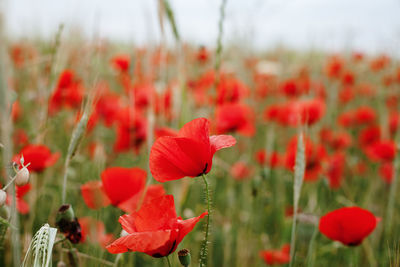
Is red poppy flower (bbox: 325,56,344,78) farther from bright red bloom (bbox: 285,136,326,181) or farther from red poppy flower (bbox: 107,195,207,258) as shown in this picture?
red poppy flower (bbox: 107,195,207,258)

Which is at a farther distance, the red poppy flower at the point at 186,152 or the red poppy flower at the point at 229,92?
the red poppy flower at the point at 229,92

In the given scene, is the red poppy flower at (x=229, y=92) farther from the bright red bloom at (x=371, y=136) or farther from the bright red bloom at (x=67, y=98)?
the bright red bloom at (x=371, y=136)

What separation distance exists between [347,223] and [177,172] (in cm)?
32

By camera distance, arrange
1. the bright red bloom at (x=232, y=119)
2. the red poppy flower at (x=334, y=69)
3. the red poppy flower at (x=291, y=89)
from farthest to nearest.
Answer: the red poppy flower at (x=334, y=69) < the red poppy flower at (x=291, y=89) < the bright red bloom at (x=232, y=119)

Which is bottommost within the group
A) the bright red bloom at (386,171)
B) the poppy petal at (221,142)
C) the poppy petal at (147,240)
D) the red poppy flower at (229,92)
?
the bright red bloom at (386,171)

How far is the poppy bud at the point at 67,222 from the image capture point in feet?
1.62

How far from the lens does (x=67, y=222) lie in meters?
0.50

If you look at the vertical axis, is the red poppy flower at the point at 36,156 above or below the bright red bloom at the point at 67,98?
below

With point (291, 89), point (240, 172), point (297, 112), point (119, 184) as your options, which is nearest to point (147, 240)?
point (119, 184)

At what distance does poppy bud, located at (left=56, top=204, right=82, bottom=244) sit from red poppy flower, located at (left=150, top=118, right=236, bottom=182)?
0.42 feet

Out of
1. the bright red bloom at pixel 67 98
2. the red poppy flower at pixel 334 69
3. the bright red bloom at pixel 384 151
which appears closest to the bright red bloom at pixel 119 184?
the bright red bloom at pixel 67 98

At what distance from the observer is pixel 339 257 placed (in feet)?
3.86

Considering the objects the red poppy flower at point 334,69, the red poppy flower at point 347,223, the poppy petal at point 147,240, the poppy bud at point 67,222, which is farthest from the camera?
the red poppy flower at point 334,69

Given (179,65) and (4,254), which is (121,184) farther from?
(4,254)
